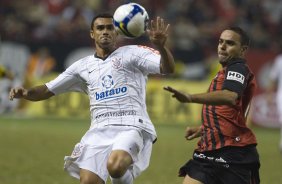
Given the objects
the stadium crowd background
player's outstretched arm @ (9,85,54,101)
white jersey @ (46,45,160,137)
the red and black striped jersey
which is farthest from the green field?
the red and black striped jersey

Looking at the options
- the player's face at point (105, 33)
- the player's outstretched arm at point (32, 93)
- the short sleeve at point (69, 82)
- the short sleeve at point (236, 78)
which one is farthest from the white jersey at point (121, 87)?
the short sleeve at point (236, 78)

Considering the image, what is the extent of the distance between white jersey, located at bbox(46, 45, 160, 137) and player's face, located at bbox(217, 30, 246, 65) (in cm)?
82

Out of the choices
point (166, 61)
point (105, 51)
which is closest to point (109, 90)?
point (105, 51)

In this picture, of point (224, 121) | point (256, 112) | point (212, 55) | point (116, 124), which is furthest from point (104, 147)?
point (212, 55)

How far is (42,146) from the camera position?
48.4ft

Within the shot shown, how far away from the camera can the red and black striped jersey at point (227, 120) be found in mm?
6902

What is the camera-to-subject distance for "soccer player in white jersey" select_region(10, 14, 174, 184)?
747cm

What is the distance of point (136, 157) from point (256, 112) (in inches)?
551

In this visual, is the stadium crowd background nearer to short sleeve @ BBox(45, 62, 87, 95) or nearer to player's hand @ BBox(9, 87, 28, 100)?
short sleeve @ BBox(45, 62, 87, 95)

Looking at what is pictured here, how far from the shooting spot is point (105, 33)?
789 cm

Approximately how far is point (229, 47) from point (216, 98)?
3.27 feet

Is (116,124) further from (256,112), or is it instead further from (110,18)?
(256,112)

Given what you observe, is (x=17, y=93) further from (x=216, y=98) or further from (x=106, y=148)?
(x=216, y=98)

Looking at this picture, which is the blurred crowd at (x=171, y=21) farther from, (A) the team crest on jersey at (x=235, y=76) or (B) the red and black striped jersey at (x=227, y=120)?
(A) the team crest on jersey at (x=235, y=76)
